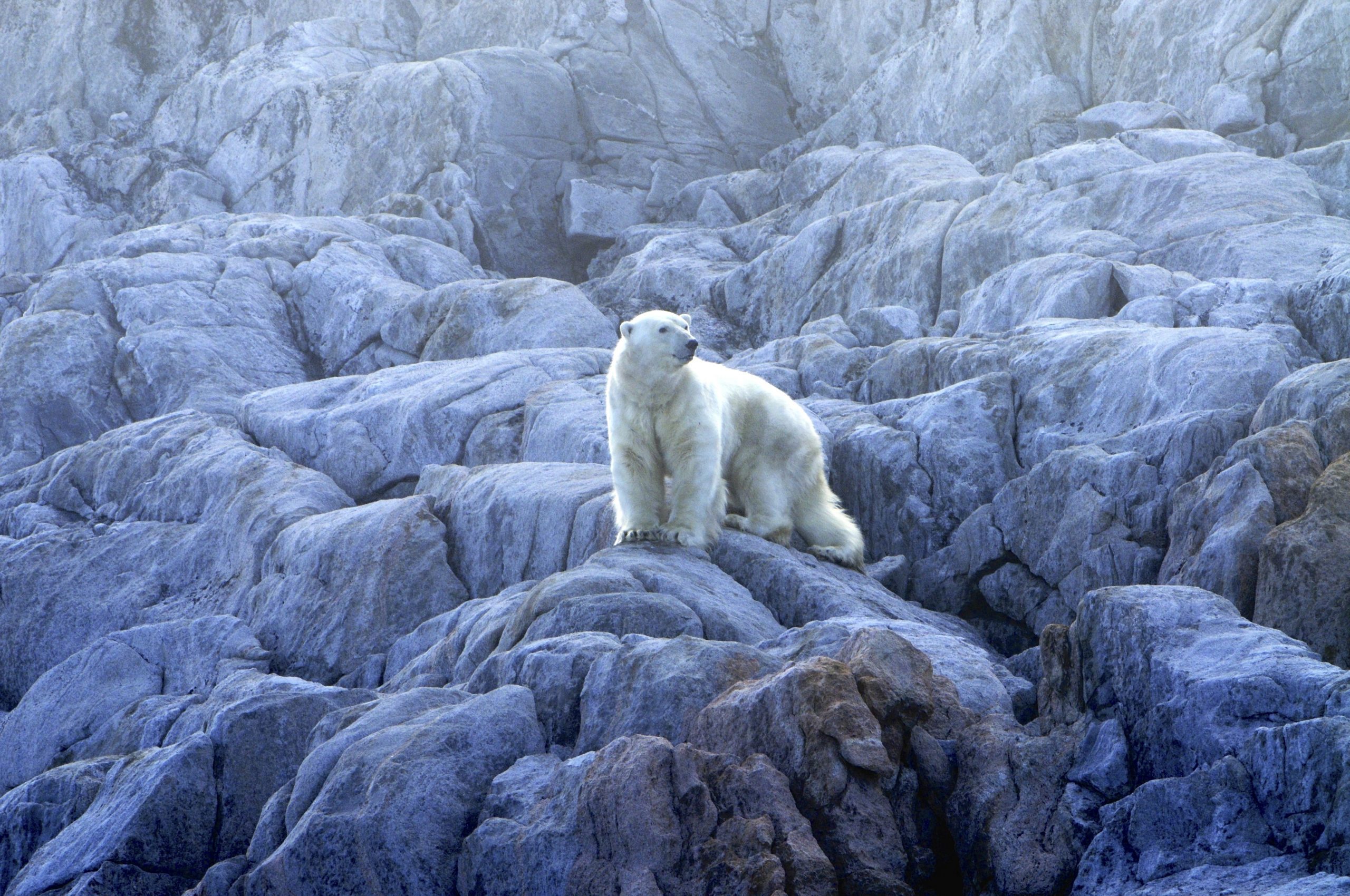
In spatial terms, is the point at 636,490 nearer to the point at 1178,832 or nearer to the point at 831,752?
the point at 831,752

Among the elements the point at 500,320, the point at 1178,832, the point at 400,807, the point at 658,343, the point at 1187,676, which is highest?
the point at 1187,676

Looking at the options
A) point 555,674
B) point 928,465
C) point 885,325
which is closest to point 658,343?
point 555,674

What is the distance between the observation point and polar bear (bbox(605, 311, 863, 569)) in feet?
33.6

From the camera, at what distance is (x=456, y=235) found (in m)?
31.1

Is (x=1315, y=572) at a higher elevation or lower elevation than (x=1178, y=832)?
lower

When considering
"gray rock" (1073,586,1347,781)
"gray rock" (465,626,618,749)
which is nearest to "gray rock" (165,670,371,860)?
"gray rock" (465,626,618,749)

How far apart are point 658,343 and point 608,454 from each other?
585 centimetres

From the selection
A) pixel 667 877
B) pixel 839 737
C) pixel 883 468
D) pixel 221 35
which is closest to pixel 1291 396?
pixel 883 468

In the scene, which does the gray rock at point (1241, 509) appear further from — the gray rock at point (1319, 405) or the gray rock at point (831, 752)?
the gray rock at point (831, 752)

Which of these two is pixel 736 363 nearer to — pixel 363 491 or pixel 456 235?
pixel 363 491

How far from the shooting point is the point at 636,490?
34.3ft

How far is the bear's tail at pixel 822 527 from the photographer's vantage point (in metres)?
11.7

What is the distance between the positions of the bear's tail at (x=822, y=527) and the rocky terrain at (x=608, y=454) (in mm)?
669

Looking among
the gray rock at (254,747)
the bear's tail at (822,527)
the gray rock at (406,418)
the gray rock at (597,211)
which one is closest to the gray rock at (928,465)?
the bear's tail at (822,527)
